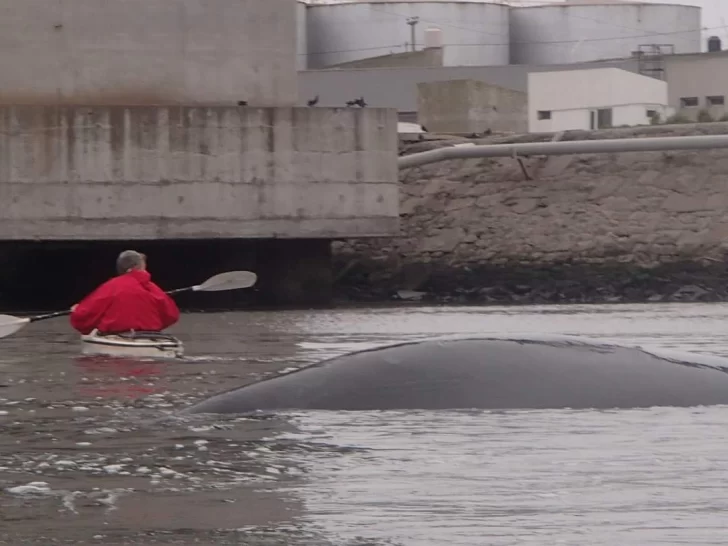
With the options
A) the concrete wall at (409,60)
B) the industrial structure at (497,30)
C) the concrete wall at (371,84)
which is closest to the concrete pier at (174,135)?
the concrete wall at (371,84)

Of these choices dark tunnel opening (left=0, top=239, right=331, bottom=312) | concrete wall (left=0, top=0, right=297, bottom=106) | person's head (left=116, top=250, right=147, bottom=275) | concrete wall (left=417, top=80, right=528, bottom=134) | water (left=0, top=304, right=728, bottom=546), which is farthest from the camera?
concrete wall (left=417, top=80, right=528, bottom=134)

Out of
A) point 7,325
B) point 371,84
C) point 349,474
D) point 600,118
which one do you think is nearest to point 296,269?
point 7,325

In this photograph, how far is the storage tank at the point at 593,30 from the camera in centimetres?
6138

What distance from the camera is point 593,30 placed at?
201 ft

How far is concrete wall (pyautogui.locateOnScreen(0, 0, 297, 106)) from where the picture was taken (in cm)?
2634

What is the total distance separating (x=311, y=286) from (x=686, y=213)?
783 centimetres

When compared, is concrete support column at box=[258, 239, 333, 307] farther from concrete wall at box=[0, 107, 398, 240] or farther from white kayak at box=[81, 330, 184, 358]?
white kayak at box=[81, 330, 184, 358]

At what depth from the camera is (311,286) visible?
28.8m

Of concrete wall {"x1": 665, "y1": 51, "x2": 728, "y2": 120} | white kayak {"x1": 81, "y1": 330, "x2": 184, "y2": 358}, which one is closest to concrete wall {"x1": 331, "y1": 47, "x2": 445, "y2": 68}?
concrete wall {"x1": 665, "y1": 51, "x2": 728, "y2": 120}

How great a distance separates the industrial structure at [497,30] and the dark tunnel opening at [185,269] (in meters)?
30.2

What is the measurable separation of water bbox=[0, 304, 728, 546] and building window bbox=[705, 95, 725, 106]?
38123 millimetres

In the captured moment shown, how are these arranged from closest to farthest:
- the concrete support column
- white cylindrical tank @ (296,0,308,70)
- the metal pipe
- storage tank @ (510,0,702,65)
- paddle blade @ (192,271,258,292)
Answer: paddle blade @ (192,271,258,292) → the concrete support column → the metal pipe → white cylindrical tank @ (296,0,308,70) → storage tank @ (510,0,702,65)

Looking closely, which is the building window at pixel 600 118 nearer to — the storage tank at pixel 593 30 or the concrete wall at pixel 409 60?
the concrete wall at pixel 409 60

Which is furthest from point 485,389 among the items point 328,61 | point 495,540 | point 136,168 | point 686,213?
point 328,61
